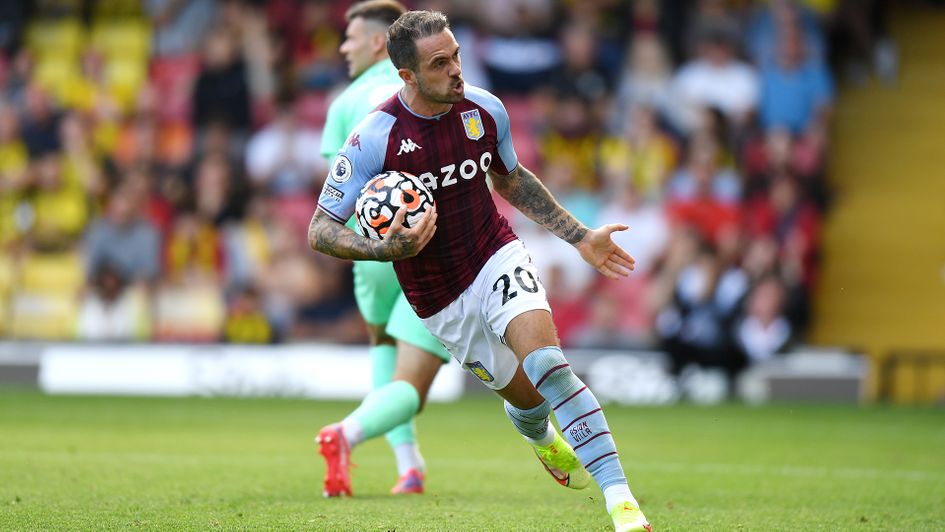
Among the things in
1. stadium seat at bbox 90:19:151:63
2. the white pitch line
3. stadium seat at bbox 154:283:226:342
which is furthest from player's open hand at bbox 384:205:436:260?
A: stadium seat at bbox 90:19:151:63

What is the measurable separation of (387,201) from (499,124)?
0.82 meters

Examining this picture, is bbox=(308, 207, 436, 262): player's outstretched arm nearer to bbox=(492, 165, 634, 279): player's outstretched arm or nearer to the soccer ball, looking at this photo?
the soccer ball

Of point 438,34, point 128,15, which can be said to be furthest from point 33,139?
point 438,34

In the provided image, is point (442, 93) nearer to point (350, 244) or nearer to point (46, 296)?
point (350, 244)

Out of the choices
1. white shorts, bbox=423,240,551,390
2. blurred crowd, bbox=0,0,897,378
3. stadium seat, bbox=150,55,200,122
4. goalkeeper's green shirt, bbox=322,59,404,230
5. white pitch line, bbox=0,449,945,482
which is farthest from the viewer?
stadium seat, bbox=150,55,200,122

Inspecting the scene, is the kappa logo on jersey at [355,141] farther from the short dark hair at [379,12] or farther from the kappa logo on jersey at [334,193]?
the short dark hair at [379,12]

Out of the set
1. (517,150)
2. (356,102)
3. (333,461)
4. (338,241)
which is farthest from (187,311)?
(338,241)

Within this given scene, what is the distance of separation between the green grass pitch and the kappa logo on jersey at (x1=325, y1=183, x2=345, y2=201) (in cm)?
144

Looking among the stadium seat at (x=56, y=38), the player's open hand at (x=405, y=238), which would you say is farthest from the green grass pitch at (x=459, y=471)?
the stadium seat at (x=56, y=38)

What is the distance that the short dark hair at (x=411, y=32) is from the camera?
6.12 m

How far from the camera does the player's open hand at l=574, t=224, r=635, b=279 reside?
6.38 meters

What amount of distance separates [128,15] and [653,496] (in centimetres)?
1519

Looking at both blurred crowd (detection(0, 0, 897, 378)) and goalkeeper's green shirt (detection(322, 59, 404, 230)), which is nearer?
goalkeeper's green shirt (detection(322, 59, 404, 230))

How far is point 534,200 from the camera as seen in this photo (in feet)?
21.8
